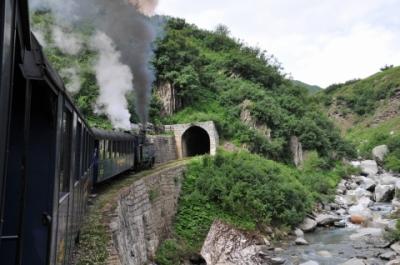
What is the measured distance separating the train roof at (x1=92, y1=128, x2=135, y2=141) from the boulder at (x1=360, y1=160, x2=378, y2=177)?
27909 mm

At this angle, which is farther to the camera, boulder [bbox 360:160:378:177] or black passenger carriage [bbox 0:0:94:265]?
boulder [bbox 360:160:378:177]

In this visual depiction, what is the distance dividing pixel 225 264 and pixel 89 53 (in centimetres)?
2334

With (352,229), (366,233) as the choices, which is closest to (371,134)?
(352,229)

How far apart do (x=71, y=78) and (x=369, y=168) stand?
89.8 ft

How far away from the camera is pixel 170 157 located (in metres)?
31.0

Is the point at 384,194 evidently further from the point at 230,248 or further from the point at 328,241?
the point at 230,248

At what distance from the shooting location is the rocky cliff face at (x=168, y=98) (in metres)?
36.0

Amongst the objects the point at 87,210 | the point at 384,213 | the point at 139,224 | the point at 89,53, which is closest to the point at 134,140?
the point at 139,224

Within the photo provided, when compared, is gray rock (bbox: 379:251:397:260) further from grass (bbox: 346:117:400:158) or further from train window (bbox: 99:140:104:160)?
grass (bbox: 346:117:400:158)

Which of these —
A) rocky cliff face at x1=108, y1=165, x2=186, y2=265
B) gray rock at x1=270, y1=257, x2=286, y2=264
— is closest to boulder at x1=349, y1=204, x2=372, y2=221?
gray rock at x1=270, y1=257, x2=286, y2=264

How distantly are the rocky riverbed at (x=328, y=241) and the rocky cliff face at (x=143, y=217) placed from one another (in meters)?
2.22

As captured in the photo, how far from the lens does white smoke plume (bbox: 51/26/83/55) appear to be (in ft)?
118

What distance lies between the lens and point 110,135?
14.0 meters

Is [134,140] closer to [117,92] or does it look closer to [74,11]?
[117,92]
